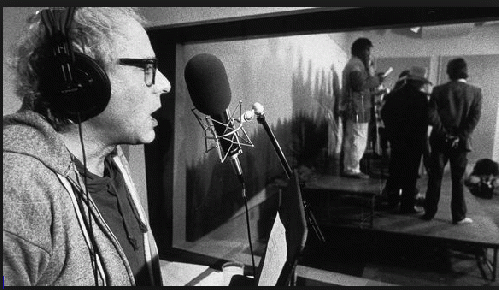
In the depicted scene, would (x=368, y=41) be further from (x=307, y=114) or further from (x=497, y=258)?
(x=497, y=258)

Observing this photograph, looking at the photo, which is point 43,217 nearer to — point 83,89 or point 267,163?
point 83,89

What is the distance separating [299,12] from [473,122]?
2.56 feet

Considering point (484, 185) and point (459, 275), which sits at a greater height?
point (484, 185)

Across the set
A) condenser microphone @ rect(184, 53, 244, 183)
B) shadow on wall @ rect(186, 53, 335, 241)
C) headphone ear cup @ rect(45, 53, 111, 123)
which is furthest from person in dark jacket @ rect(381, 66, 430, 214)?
headphone ear cup @ rect(45, 53, 111, 123)

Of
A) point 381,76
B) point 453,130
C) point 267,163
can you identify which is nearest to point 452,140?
point 453,130

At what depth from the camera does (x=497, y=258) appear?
1286 millimetres

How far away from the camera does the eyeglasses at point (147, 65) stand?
756 millimetres

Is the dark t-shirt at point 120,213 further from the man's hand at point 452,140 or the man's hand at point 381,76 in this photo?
the man's hand at point 452,140

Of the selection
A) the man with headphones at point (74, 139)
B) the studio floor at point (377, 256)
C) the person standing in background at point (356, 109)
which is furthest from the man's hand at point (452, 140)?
the man with headphones at point (74, 139)

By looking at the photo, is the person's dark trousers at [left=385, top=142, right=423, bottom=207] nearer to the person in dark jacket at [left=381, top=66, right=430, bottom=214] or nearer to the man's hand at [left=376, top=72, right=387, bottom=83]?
the person in dark jacket at [left=381, top=66, right=430, bottom=214]

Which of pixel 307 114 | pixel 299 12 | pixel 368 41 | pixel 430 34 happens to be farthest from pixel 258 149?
pixel 430 34

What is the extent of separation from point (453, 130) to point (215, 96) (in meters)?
1.02

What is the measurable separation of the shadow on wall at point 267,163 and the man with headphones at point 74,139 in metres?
0.43

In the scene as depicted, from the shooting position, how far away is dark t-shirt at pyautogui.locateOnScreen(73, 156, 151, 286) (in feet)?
2.60
